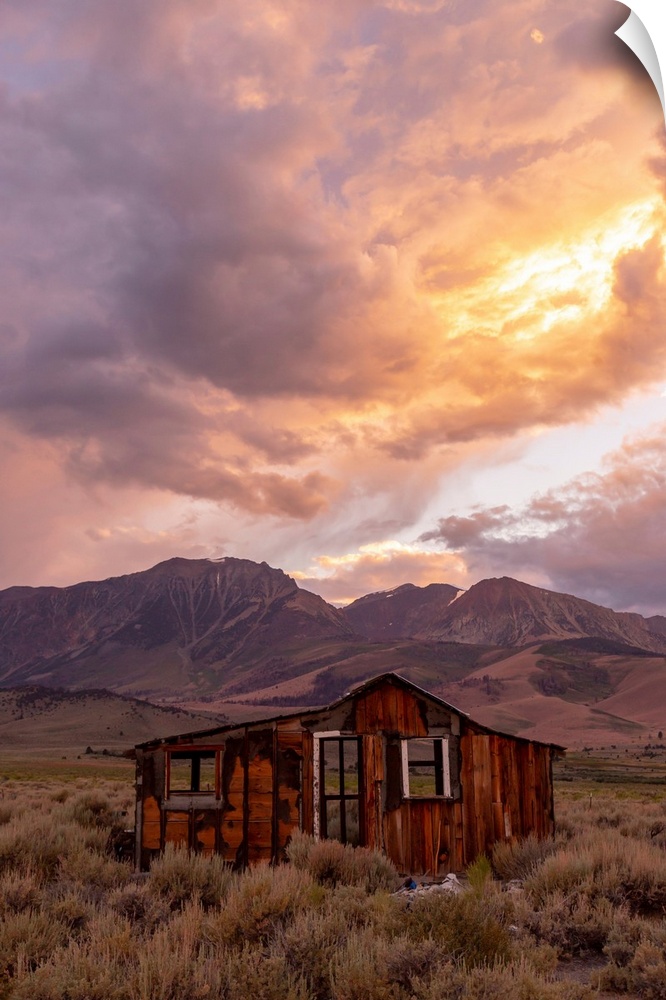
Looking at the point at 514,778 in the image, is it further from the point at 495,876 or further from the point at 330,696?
the point at 330,696

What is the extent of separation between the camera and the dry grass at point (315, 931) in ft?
20.6

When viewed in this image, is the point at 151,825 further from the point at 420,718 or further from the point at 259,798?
the point at 420,718

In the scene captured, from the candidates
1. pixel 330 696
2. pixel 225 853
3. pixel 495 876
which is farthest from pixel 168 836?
pixel 330 696

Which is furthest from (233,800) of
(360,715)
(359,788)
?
(360,715)

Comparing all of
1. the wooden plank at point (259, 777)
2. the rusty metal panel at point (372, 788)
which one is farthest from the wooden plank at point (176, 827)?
the rusty metal panel at point (372, 788)

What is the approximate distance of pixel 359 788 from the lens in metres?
15.2

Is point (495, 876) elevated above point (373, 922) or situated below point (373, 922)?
below

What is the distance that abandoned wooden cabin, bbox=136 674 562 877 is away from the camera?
14.8 m

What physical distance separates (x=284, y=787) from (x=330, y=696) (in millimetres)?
159250

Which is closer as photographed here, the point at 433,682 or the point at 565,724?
the point at 565,724

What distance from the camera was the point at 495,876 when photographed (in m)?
14.4

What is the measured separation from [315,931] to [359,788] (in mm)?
8164

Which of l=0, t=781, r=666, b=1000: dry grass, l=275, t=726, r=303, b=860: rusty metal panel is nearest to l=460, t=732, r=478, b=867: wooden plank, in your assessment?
l=0, t=781, r=666, b=1000: dry grass

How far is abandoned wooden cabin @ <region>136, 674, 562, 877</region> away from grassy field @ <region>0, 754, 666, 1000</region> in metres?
1.65
